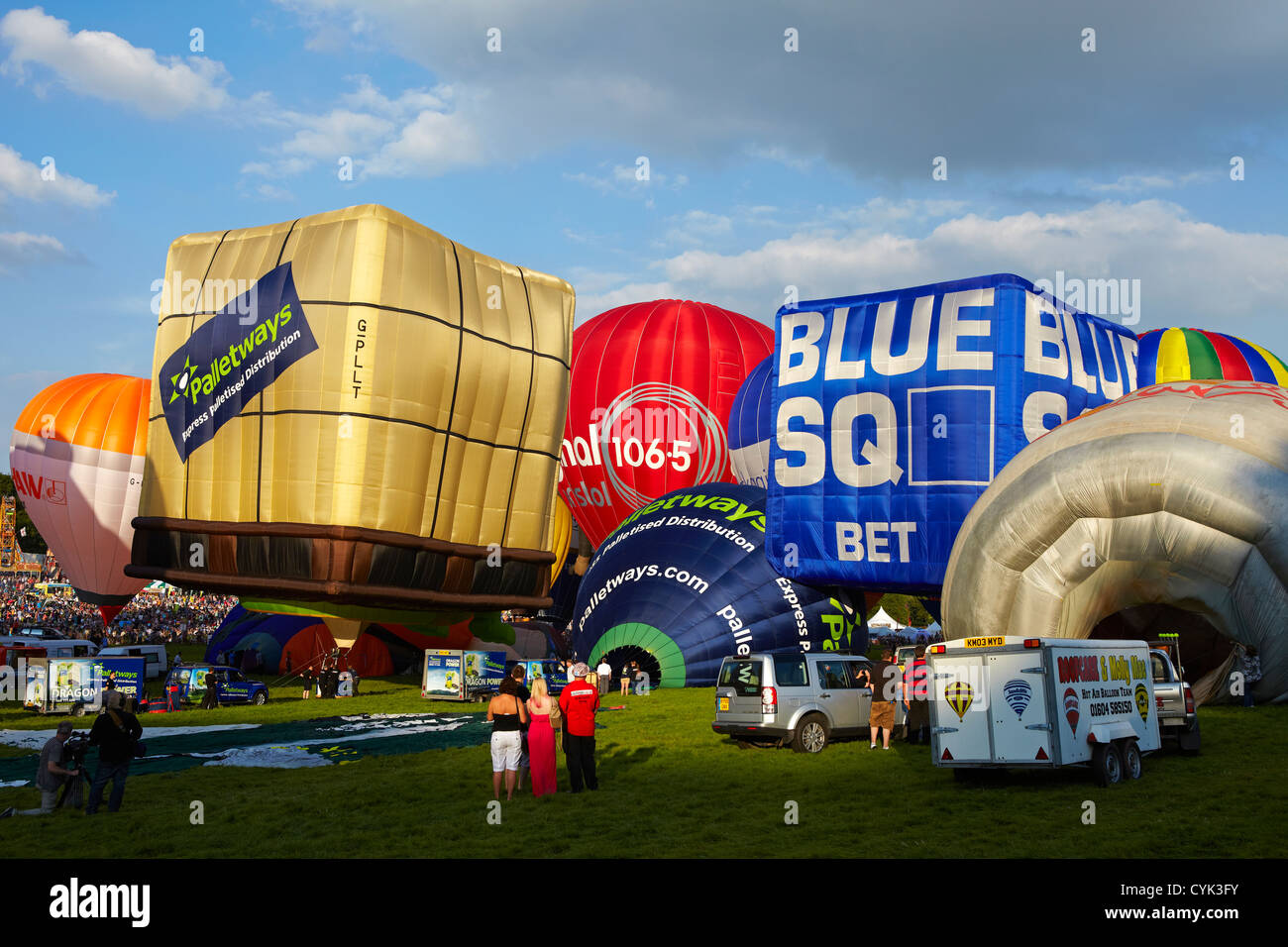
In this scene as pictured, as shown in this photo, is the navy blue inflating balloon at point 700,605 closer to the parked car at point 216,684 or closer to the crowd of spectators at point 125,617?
the parked car at point 216,684

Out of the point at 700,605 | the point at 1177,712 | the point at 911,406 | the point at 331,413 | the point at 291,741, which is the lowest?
the point at 291,741

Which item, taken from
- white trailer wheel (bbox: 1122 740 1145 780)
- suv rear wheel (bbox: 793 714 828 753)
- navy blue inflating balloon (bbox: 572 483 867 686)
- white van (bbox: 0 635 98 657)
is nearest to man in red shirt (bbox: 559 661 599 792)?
suv rear wheel (bbox: 793 714 828 753)

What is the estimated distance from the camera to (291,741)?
19.9 m

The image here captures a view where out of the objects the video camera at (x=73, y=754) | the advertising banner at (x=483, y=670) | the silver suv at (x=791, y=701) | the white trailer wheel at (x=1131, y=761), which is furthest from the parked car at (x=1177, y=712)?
the advertising banner at (x=483, y=670)

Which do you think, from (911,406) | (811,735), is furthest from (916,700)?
(911,406)

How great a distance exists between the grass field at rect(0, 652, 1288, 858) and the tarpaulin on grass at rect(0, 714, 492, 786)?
99cm

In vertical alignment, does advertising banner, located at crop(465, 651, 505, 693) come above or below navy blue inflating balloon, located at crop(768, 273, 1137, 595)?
below

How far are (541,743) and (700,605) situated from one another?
45.4 feet

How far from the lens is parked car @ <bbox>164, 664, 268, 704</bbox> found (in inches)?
1113

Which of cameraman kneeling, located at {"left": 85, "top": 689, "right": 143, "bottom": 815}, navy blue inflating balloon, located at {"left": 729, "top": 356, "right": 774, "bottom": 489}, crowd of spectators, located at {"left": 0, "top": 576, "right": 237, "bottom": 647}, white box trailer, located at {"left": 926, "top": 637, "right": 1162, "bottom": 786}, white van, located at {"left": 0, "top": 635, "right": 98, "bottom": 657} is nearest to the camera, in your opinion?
white box trailer, located at {"left": 926, "top": 637, "right": 1162, "bottom": 786}

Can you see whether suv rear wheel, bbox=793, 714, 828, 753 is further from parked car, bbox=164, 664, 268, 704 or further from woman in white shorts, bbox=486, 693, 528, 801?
parked car, bbox=164, 664, 268, 704

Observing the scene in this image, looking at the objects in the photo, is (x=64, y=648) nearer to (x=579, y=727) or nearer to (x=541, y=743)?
(x=541, y=743)

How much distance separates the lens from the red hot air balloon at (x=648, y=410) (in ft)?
129
